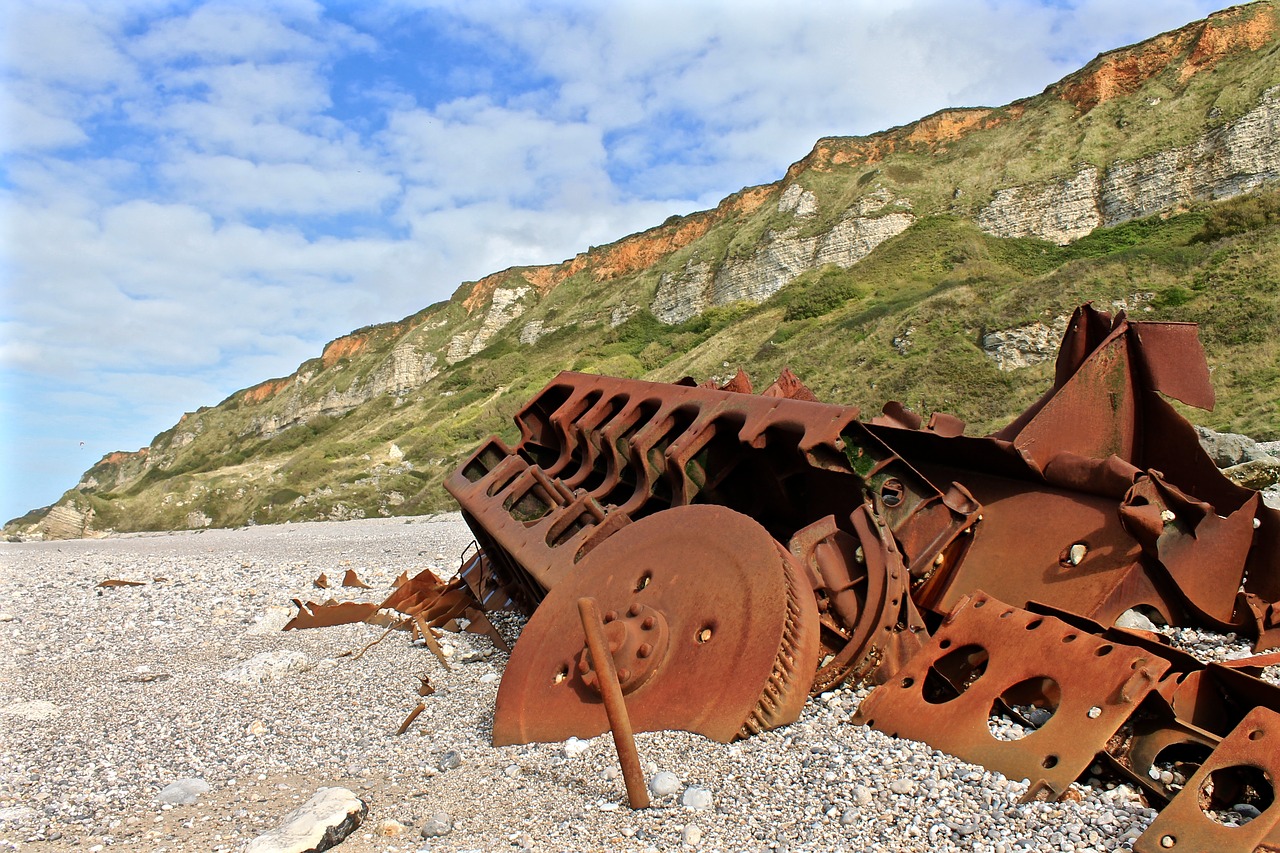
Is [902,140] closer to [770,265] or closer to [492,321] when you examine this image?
[770,265]

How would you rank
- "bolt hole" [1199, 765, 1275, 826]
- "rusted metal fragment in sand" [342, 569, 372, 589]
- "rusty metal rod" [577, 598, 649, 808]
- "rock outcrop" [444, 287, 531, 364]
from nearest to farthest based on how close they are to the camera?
"bolt hole" [1199, 765, 1275, 826]
"rusty metal rod" [577, 598, 649, 808]
"rusted metal fragment in sand" [342, 569, 372, 589]
"rock outcrop" [444, 287, 531, 364]

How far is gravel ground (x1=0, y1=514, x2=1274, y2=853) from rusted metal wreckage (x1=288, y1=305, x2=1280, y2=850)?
5.7 inches

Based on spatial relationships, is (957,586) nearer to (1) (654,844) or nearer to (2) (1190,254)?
(1) (654,844)

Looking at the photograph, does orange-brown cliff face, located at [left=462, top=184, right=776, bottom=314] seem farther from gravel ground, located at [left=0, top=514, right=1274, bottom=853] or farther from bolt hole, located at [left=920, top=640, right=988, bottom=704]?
bolt hole, located at [left=920, top=640, right=988, bottom=704]

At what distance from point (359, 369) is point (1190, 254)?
5601 centimetres

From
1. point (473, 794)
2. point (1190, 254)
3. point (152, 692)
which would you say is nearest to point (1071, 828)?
point (473, 794)

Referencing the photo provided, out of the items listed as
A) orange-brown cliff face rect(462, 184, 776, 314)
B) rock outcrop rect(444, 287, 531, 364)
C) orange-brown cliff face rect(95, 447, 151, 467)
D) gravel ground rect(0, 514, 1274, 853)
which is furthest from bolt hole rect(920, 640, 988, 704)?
orange-brown cliff face rect(95, 447, 151, 467)

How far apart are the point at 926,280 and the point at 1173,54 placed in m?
14.1

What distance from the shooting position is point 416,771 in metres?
3.13

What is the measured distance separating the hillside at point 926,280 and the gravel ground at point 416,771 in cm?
1290

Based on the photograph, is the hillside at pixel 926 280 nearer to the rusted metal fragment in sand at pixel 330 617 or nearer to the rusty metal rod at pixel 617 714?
the rusted metal fragment in sand at pixel 330 617

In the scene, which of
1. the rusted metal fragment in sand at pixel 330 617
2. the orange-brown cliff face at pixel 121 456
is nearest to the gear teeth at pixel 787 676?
the rusted metal fragment in sand at pixel 330 617

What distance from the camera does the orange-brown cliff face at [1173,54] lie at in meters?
31.3

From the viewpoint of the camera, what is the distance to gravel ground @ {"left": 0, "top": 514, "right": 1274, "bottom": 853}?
2.30 meters
